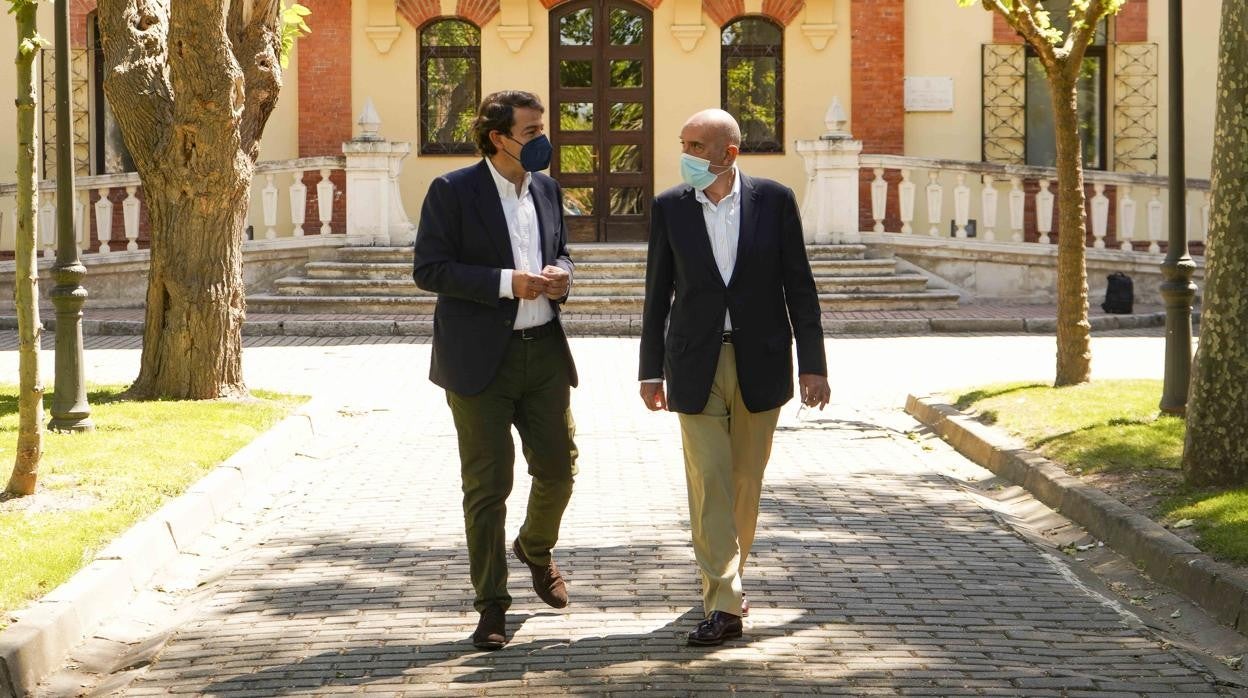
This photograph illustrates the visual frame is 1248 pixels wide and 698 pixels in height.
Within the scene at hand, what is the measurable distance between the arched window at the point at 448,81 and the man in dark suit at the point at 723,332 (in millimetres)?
19946

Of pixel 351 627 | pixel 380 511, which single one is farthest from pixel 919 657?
pixel 380 511

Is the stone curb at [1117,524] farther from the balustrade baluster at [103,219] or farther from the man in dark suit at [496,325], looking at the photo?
the balustrade baluster at [103,219]

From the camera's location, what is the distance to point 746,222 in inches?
248

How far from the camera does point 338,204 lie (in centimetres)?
2552

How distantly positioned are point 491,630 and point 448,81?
20703 mm

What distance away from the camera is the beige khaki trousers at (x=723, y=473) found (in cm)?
612

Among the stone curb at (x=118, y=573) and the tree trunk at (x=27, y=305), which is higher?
the tree trunk at (x=27, y=305)

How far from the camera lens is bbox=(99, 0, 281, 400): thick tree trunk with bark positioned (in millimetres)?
12461

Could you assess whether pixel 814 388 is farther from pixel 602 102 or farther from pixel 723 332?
pixel 602 102

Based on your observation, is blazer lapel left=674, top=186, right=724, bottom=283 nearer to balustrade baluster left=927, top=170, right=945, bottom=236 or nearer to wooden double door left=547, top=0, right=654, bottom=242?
balustrade baluster left=927, top=170, right=945, bottom=236

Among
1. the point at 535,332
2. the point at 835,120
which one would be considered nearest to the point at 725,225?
the point at 535,332

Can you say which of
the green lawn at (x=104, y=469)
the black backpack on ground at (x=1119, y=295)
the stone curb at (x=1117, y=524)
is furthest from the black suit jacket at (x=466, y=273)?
the black backpack on ground at (x=1119, y=295)

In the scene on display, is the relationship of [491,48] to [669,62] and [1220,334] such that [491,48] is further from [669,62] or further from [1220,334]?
[1220,334]

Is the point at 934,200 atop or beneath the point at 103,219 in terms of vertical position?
atop
